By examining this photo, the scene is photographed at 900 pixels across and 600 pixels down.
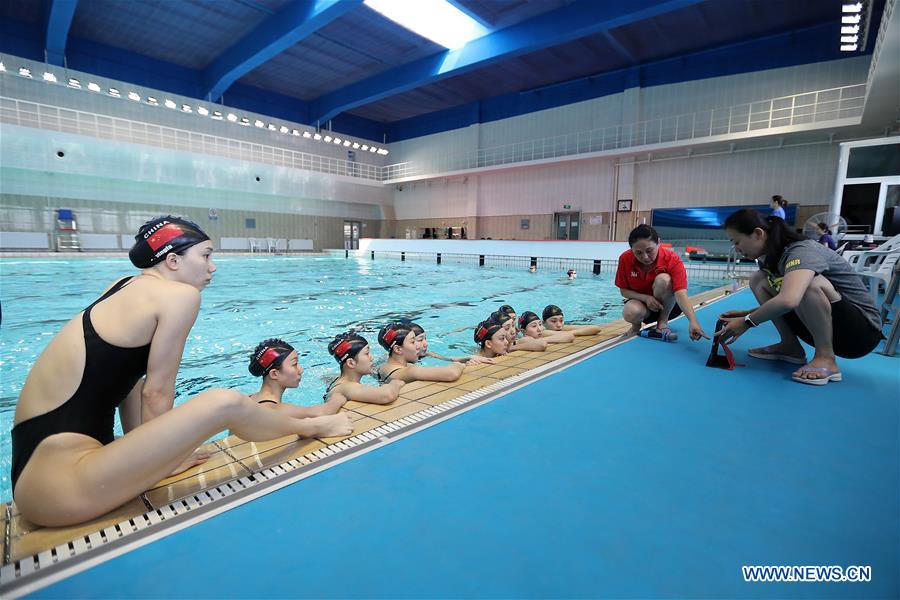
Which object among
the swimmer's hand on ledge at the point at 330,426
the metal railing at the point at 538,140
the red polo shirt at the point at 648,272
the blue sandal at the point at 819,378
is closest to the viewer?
the swimmer's hand on ledge at the point at 330,426

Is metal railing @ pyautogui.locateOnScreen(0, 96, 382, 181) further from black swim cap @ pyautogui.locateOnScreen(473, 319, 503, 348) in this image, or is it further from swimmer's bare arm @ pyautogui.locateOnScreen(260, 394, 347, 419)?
swimmer's bare arm @ pyautogui.locateOnScreen(260, 394, 347, 419)

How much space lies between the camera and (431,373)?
260 cm

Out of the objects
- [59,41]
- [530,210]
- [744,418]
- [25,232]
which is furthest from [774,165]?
[25,232]

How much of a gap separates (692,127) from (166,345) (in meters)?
18.1

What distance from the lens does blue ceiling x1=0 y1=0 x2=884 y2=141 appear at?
491 inches

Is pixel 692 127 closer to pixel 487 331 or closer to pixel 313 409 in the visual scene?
pixel 487 331

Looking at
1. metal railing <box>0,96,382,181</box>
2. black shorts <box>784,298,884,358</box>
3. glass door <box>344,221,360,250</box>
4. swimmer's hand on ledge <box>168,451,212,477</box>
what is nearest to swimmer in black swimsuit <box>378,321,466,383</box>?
swimmer's hand on ledge <box>168,451,212,477</box>

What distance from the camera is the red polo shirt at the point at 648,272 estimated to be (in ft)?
11.8

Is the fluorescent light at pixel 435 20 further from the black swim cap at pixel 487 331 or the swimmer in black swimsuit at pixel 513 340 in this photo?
the black swim cap at pixel 487 331

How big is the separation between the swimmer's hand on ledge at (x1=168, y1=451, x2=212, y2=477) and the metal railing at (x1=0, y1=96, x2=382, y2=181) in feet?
60.1

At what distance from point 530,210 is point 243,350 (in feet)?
58.2

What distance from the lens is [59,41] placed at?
14336 mm

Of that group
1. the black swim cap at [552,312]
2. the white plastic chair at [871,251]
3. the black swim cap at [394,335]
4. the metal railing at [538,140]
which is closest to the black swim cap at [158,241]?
the black swim cap at [394,335]

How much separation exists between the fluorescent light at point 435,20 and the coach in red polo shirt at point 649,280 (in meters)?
11.9
